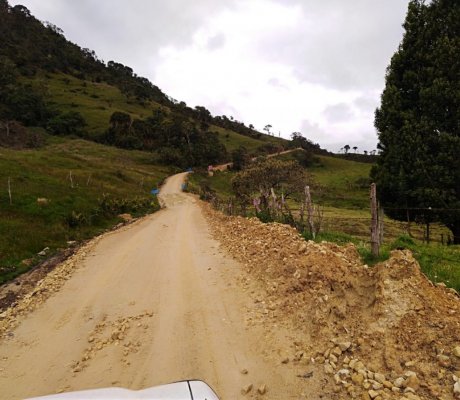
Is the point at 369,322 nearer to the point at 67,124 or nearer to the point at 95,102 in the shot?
the point at 67,124

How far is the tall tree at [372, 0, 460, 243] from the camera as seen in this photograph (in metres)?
17.7

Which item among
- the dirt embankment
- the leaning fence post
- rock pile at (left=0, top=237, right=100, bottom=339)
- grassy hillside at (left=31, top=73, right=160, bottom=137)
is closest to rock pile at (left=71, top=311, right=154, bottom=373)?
rock pile at (left=0, top=237, right=100, bottom=339)

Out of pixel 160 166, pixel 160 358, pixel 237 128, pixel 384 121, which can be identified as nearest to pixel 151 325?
pixel 160 358

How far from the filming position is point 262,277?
1034 cm

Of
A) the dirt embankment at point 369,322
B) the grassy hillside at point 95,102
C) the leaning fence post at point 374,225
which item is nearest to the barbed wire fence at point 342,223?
the leaning fence post at point 374,225

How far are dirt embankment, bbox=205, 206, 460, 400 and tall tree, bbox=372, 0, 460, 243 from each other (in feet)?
35.5

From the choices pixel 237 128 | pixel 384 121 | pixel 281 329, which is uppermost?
pixel 237 128

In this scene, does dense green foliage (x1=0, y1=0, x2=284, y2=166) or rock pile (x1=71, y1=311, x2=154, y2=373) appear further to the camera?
dense green foliage (x1=0, y1=0, x2=284, y2=166)

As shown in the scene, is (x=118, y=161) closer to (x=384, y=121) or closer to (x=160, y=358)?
(x=384, y=121)

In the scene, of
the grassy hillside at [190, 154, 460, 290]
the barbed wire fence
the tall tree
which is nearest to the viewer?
the grassy hillside at [190, 154, 460, 290]

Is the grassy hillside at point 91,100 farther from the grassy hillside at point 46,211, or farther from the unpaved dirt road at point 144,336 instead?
the unpaved dirt road at point 144,336

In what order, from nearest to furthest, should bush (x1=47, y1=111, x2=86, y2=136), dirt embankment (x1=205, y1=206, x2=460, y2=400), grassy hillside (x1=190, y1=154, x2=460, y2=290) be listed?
dirt embankment (x1=205, y1=206, x2=460, y2=400) < grassy hillside (x1=190, y1=154, x2=460, y2=290) < bush (x1=47, y1=111, x2=86, y2=136)

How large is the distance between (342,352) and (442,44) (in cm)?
1845

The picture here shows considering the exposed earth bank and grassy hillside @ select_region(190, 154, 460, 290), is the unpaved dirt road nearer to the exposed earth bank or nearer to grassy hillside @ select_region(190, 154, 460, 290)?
the exposed earth bank
